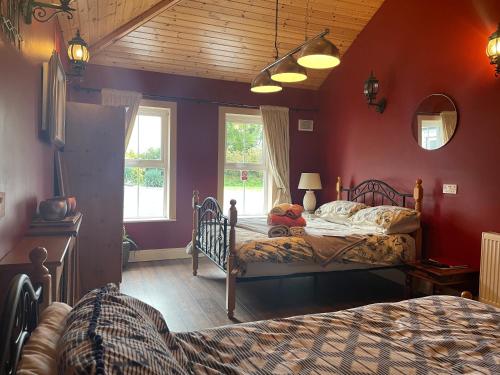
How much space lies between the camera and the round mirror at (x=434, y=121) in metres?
3.60

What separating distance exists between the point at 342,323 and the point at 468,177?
264 cm

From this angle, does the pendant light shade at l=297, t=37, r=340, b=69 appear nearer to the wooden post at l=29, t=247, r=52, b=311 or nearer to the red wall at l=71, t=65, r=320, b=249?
the wooden post at l=29, t=247, r=52, b=311

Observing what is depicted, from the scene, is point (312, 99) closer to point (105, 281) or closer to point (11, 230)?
point (105, 281)

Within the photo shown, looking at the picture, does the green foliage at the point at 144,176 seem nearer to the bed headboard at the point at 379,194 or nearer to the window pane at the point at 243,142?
the window pane at the point at 243,142

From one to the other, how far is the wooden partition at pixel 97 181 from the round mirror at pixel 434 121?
3.07m

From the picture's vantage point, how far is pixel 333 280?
167 inches

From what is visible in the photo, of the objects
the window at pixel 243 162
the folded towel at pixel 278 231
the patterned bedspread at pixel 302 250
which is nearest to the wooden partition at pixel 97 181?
the patterned bedspread at pixel 302 250

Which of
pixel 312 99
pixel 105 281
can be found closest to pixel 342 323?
pixel 105 281

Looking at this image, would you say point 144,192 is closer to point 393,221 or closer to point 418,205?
point 393,221

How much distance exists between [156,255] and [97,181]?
2.04 meters

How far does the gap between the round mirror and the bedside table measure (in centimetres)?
126

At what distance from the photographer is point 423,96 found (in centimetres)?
393

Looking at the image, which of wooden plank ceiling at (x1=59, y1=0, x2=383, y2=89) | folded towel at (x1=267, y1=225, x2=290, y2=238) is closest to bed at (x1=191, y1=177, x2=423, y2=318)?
folded towel at (x1=267, y1=225, x2=290, y2=238)

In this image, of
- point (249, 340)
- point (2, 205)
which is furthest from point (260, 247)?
point (2, 205)
